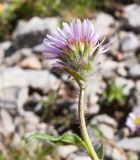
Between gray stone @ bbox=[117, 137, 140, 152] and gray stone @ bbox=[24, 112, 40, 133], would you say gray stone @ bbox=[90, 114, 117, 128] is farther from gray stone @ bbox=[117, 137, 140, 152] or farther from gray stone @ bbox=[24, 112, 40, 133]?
gray stone @ bbox=[24, 112, 40, 133]

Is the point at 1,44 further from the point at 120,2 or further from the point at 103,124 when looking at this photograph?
the point at 103,124

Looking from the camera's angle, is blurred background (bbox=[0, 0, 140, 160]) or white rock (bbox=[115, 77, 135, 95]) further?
white rock (bbox=[115, 77, 135, 95])

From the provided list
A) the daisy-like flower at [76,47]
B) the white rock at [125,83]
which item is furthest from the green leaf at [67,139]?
the white rock at [125,83]

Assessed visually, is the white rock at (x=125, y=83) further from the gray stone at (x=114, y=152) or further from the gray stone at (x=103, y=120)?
the gray stone at (x=114, y=152)

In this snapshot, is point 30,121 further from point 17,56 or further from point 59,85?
point 17,56

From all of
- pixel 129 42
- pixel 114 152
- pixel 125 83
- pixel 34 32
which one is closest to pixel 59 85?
pixel 114 152

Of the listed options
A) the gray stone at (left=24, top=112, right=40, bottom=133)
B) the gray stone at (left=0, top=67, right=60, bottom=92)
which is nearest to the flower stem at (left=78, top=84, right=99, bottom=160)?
the gray stone at (left=24, top=112, right=40, bottom=133)
